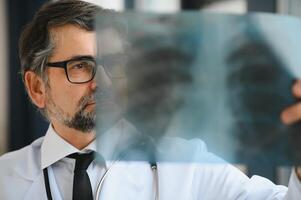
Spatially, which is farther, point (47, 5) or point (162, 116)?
point (47, 5)

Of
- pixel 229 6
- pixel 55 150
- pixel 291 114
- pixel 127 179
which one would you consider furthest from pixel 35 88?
pixel 291 114

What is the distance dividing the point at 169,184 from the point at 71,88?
0.21 m

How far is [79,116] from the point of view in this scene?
0.73 metres

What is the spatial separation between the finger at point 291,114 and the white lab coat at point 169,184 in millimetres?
161

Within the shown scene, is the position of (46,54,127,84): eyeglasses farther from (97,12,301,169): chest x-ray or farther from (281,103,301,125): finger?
(281,103,301,125): finger

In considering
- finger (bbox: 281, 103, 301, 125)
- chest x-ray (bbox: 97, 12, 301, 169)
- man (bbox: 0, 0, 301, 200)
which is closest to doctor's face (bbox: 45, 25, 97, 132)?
man (bbox: 0, 0, 301, 200)

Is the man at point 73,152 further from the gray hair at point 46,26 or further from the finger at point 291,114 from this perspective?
the finger at point 291,114

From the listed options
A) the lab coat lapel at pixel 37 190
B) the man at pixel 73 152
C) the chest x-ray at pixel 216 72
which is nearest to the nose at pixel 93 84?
the man at pixel 73 152

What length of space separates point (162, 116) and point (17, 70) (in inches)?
19.7

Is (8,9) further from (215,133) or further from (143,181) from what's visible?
(215,133)

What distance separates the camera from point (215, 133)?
55 centimetres

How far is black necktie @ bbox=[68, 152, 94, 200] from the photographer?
2.44 ft

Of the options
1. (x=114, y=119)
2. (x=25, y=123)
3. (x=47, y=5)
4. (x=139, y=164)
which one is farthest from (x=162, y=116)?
(x=25, y=123)

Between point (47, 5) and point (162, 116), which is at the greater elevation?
point (47, 5)
